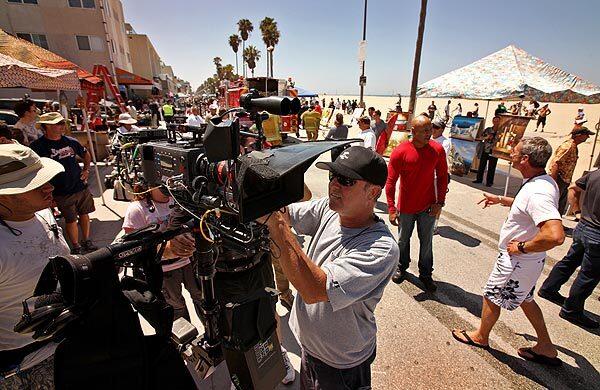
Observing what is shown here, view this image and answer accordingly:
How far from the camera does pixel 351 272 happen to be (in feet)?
4.74

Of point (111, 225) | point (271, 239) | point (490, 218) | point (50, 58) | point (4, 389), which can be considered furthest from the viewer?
point (50, 58)

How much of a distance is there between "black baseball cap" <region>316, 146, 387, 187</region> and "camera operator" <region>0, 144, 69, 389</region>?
1.79 metres

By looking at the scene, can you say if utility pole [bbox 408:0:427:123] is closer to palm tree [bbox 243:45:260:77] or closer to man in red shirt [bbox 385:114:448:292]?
man in red shirt [bbox 385:114:448:292]

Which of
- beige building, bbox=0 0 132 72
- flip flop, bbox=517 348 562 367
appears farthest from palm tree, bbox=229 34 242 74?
flip flop, bbox=517 348 562 367

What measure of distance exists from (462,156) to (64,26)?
34439 mm

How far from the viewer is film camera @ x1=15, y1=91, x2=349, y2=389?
0.97 metres

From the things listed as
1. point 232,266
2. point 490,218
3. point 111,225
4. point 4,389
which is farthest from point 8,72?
point 490,218

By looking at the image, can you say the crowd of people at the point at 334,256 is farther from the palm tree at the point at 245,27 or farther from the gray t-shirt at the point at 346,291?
the palm tree at the point at 245,27

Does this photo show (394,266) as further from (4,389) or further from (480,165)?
(480,165)

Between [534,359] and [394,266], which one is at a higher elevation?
[394,266]

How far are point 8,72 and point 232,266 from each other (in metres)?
5.96

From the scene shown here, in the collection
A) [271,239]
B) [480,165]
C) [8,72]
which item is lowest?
[480,165]

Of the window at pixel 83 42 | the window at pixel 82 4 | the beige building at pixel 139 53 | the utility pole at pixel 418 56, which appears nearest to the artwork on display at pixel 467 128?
the utility pole at pixel 418 56

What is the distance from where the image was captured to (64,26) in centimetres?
2652
